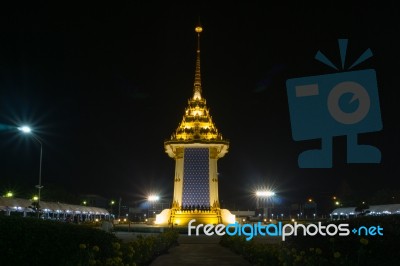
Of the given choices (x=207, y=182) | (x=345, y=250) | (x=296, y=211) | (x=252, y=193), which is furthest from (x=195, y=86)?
(x=296, y=211)

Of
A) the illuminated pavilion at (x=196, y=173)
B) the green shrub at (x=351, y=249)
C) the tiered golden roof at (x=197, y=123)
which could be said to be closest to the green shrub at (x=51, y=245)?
the green shrub at (x=351, y=249)

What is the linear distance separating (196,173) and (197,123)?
18.4 ft

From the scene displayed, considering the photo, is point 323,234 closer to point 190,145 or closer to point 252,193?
point 190,145

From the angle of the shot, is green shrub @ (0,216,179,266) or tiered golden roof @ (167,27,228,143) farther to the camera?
tiered golden roof @ (167,27,228,143)

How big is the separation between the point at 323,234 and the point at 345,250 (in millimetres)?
950

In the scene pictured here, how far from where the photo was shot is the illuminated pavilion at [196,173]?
2077 inches

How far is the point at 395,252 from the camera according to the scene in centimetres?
1084

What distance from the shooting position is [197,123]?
184 ft

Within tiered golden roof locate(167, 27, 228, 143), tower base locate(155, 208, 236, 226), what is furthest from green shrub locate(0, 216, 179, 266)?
tiered golden roof locate(167, 27, 228, 143)

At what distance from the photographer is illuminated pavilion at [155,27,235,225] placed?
5275 centimetres

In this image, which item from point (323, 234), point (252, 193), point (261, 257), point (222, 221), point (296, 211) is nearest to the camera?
point (323, 234)

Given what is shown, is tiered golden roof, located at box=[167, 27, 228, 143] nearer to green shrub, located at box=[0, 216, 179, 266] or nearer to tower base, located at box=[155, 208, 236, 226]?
tower base, located at box=[155, 208, 236, 226]

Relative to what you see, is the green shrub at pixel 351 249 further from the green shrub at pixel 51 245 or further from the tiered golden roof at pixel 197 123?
the tiered golden roof at pixel 197 123

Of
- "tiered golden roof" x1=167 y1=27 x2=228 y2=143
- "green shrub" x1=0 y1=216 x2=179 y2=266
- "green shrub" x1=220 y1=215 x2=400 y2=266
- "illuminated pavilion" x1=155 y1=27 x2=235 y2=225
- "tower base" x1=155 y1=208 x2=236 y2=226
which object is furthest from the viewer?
"tiered golden roof" x1=167 y1=27 x2=228 y2=143
